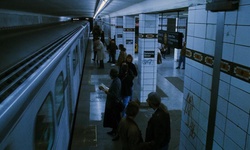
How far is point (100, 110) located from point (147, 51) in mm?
2108

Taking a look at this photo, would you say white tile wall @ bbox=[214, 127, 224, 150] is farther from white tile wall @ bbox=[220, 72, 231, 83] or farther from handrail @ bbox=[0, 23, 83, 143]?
handrail @ bbox=[0, 23, 83, 143]

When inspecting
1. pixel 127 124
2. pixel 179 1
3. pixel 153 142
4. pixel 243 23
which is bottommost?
pixel 153 142

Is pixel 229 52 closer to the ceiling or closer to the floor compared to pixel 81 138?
closer to the ceiling

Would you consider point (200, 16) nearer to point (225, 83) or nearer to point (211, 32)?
point (211, 32)

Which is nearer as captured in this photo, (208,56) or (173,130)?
(208,56)

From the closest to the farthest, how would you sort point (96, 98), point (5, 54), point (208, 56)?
point (5, 54) < point (208, 56) < point (96, 98)

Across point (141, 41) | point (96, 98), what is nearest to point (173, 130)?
point (141, 41)

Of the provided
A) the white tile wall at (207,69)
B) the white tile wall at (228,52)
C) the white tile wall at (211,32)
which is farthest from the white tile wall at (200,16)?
the white tile wall at (228,52)

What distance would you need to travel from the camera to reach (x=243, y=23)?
2.36 m

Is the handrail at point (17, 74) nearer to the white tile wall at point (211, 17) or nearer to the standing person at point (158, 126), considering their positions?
the standing person at point (158, 126)

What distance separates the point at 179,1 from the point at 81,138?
3376 mm

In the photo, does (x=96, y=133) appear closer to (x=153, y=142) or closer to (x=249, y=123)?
(x=153, y=142)

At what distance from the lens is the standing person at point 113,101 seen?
5.02 metres

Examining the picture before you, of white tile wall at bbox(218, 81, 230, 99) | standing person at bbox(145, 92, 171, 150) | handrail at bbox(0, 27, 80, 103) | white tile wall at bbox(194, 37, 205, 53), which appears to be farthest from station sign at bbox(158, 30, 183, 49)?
handrail at bbox(0, 27, 80, 103)
